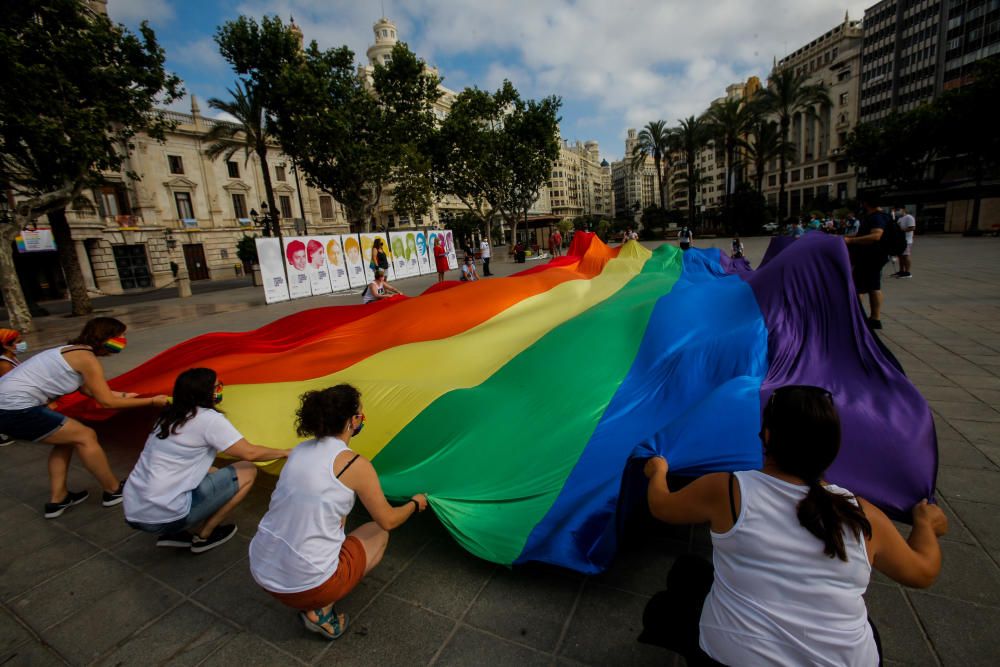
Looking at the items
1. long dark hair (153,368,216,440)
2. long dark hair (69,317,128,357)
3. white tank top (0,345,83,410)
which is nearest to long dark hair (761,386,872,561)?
long dark hair (153,368,216,440)

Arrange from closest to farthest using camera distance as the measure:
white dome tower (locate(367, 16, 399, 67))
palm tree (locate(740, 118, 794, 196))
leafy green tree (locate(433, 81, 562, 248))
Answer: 1. leafy green tree (locate(433, 81, 562, 248))
2. palm tree (locate(740, 118, 794, 196))
3. white dome tower (locate(367, 16, 399, 67))

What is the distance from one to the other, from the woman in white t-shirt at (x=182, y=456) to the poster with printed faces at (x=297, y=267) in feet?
49.5

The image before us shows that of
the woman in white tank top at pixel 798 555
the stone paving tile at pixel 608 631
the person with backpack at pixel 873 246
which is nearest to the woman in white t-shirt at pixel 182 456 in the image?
the stone paving tile at pixel 608 631

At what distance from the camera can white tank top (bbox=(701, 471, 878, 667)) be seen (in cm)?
131

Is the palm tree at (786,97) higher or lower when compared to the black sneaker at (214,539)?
higher

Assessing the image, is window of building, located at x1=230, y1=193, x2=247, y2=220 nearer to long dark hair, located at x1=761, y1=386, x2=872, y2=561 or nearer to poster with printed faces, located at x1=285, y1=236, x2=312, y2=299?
poster with printed faces, located at x1=285, y1=236, x2=312, y2=299

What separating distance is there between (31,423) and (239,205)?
133 feet

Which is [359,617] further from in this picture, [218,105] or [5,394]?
[218,105]

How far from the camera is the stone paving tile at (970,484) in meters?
2.93

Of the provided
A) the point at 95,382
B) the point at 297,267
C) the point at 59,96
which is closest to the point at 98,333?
the point at 95,382

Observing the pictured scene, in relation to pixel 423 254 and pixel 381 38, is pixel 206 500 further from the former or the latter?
pixel 381 38

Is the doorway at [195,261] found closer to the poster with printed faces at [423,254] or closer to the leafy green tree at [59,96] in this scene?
the poster with printed faces at [423,254]

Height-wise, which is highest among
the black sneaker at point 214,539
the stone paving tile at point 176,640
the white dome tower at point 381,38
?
the white dome tower at point 381,38

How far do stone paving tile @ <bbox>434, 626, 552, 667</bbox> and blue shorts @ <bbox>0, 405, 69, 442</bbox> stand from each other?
3.27 meters
